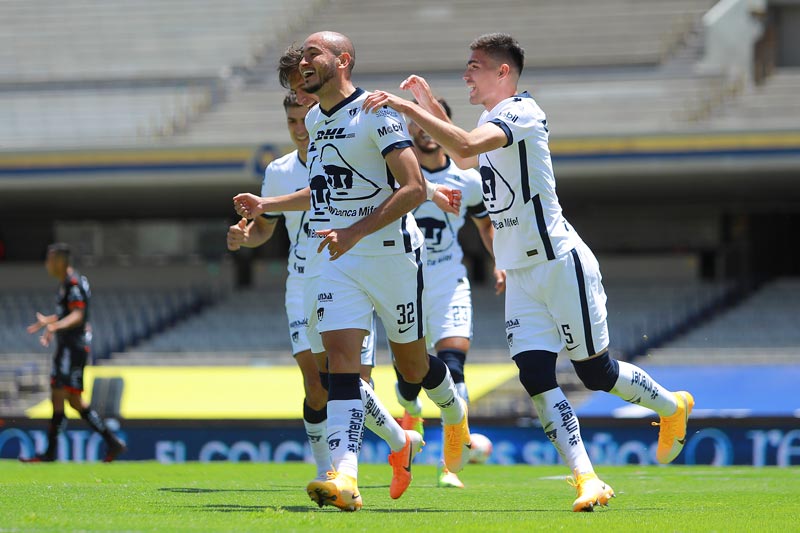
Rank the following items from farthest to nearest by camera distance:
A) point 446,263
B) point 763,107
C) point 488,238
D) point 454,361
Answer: point 763,107 < point 446,263 < point 454,361 < point 488,238

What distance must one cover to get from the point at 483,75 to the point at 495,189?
649 millimetres

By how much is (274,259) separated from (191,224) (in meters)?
2.97

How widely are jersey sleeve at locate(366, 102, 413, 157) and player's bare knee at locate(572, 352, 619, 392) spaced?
1645 mm

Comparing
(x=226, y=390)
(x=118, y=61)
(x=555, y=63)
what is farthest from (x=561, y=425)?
(x=118, y=61)

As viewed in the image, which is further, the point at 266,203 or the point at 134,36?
the point at 134,36

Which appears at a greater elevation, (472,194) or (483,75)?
(483,75)

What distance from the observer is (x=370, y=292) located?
6.83 meters

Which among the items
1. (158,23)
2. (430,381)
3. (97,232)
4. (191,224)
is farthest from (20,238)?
(430,381)

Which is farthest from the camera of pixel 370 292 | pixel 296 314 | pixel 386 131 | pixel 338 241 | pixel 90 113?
pixel 90 113

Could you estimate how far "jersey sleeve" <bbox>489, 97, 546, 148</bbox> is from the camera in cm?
693

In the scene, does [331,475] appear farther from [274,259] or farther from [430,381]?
[274,259]

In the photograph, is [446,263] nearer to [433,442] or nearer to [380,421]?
[380,421]

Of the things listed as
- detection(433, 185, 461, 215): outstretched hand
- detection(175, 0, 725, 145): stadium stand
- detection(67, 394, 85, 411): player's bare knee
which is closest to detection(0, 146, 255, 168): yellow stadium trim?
detection(175, 0, 725, 145): stadium stand

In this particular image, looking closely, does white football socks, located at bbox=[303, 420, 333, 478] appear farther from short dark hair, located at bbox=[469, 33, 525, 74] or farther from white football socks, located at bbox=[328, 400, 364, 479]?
short dark hair, located at bbox=[469, 33, 525, 74]
